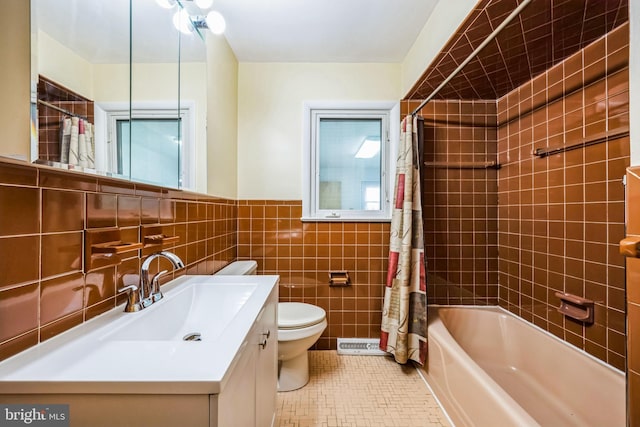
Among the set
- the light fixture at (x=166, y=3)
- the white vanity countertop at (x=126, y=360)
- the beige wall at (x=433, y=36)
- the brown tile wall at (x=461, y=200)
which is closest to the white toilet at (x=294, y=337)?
the white vanity countertop at (x=126, y=360)

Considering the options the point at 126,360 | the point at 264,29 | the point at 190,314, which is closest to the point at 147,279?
the point at 190,314

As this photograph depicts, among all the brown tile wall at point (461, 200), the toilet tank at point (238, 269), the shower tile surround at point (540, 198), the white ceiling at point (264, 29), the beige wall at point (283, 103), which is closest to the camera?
the white ceiling at point (264, 29)

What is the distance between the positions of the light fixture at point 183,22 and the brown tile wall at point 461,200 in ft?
5.45

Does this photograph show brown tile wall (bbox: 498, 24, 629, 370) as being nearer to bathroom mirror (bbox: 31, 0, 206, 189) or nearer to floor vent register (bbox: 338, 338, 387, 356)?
floor vent register (bbox: 338, 338, 387, 356)

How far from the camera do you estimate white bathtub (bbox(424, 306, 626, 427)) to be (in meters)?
1.14

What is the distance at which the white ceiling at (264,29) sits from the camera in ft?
2.48

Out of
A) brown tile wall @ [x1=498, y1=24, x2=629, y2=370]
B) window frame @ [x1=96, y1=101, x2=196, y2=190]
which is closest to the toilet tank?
window frame @ [x1=96, y1=101, x2=196, y2=190]

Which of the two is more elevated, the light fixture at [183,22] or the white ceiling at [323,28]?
the white ceiling at [323,28]

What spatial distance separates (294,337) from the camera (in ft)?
5.05

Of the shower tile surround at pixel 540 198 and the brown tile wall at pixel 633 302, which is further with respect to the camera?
the shower tile surround at pixel 540 198

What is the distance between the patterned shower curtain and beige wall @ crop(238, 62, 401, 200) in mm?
551

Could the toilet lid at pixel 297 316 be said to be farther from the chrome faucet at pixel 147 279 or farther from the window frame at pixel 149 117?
the window frame at pixel 149 117

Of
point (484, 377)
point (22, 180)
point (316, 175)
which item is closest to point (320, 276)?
point (316, 175)

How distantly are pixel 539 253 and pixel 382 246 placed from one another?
0.99 m
